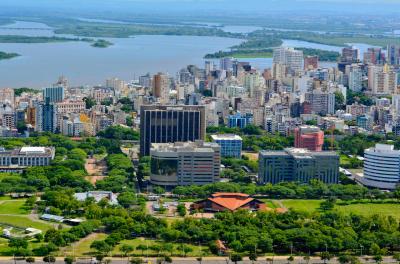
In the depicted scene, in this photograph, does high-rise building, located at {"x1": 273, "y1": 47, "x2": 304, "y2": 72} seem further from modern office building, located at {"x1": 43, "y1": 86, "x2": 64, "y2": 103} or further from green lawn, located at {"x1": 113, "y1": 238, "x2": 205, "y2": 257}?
green lawn, located at {"x1": 113, "y1": 238, "x2": 205, "y2": 257}

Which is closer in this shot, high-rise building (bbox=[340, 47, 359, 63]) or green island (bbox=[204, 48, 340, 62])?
high-rise building (bbox=[340, 47, 359, 63])

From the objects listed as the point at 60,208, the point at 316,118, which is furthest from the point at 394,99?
the point at 60,208

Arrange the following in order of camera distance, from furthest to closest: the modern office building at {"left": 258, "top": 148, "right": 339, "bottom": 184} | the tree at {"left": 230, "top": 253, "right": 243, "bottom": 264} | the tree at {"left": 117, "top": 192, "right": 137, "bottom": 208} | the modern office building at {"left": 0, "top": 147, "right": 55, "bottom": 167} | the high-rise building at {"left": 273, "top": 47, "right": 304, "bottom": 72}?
the high-rise building at {"left": 273, "top": 47, "right": 304, "bottom": 72} → the modern office building at {"left": 0, "top": 147, "right": 55, "bottom": 167} → the modern office building at {"left": 258, "top": 148, "right": 339, "bottom": 184} → the tree at {"left": 117, "top": 192, "right": 137, "bottom": 208} → the tree at {"left": 230, "top": 253, "right": 243, "bottom": 264}

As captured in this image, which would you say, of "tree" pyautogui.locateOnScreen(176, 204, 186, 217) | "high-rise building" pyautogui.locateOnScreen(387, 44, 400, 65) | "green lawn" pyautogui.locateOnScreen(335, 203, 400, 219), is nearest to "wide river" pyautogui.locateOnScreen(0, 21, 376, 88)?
"high-rise building" pyautogui.locateOnScreen(387, 44, 400, 65)

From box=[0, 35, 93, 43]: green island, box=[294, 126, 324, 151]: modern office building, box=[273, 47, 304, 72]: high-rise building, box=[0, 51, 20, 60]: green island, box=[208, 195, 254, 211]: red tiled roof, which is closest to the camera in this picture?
box=[208, 195, 254, 211]: red tiled roof

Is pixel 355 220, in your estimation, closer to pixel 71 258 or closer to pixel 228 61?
pixel 71 258

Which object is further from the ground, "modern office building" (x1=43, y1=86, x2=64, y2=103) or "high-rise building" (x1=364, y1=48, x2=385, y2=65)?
"high-rise building" (x1=364, y1=48, x2=385, y2=65)
